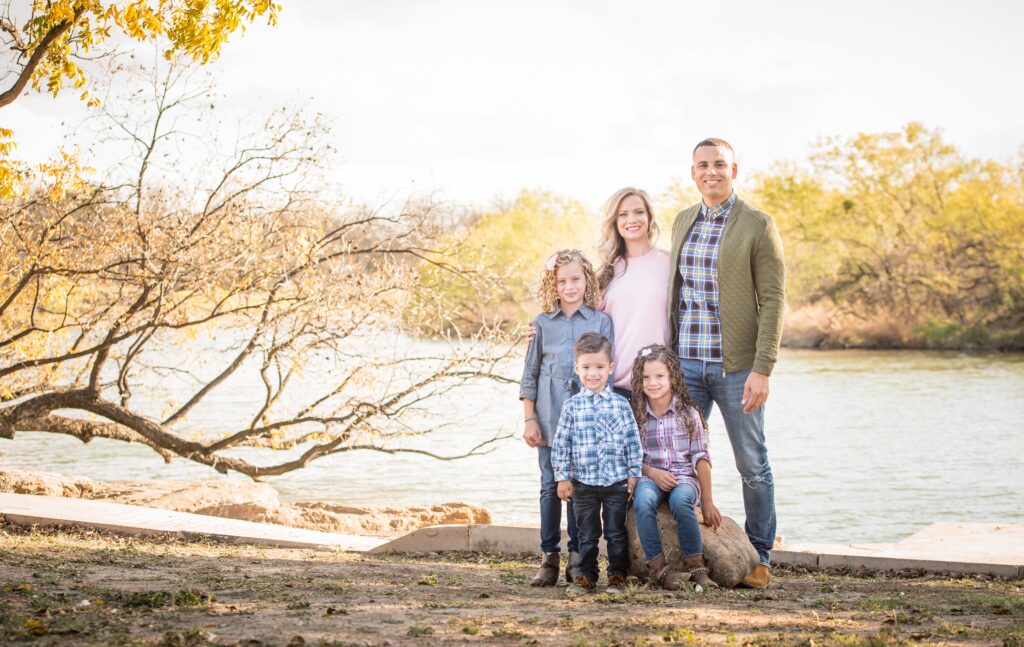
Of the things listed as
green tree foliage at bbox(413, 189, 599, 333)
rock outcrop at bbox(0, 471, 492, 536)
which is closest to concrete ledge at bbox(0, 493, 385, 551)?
rock outcrop at bbox(0, 471, 492, 536)

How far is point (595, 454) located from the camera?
5152mm

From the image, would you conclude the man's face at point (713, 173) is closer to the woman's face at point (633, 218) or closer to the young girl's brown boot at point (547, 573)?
the woman's face at point (633, 218)

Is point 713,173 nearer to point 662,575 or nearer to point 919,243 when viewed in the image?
point 662,575

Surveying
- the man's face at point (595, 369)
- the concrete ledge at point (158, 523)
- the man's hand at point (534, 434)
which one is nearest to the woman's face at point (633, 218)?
the man's face at point (595, 369)

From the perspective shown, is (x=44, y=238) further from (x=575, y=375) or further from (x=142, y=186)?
(x=575, y=375)

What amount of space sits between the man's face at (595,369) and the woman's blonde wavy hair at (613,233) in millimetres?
567

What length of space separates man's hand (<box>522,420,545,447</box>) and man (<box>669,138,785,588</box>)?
836 millimetres

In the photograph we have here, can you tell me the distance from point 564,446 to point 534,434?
0.31 metres

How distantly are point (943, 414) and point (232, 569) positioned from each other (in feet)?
63.7

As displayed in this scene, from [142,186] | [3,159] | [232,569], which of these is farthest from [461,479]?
[232,569]

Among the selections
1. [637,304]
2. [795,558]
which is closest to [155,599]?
[637,304]

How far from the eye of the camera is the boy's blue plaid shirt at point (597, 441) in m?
5.14

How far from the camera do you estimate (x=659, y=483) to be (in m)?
5.36

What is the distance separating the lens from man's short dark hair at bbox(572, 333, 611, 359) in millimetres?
5145
